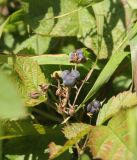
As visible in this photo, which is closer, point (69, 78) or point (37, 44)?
point (69, 78)

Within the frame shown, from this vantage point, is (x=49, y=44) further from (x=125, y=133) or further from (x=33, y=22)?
(x=125, y=133)

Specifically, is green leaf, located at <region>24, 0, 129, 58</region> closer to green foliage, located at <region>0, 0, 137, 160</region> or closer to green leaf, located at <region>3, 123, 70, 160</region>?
green foliage, located at <region>0, 0, 137, 160</region>

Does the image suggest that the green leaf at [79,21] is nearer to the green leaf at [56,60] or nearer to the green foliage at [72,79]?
the green foliage at [72,79]

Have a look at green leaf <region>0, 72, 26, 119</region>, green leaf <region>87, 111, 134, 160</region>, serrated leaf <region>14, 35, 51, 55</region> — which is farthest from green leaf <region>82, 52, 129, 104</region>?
green leaf <region>0, 72, 26, 119</region>

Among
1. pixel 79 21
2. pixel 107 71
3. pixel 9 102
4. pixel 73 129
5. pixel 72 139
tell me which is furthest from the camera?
pixel 79 21

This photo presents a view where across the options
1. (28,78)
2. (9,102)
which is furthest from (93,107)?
(9,102)

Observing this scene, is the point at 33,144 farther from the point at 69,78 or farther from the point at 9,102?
the point at 9,102

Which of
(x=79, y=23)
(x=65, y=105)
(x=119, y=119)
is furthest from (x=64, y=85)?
(x=79, y=23)
